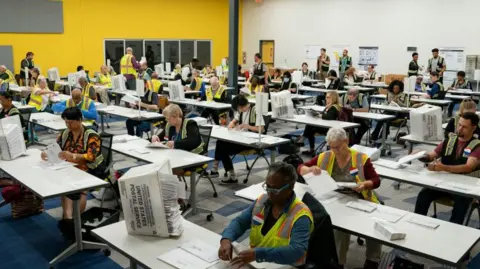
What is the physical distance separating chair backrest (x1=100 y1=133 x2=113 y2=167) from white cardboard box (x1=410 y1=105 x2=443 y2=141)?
12.7ft

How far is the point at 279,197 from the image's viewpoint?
2721 mm

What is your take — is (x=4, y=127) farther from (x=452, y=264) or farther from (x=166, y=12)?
(x=166, y=12)

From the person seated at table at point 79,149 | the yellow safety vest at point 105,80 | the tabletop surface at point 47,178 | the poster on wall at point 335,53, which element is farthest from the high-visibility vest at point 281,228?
the poster on wall at point 335,53

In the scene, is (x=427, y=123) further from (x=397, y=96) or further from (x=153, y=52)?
(x=153, y=52)

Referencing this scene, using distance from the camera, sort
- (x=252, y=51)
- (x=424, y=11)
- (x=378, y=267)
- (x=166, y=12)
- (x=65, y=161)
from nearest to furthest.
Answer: (x=378, y=267) < (x=65, y=161) < (x=424, y=11) < (x=166, y=12) < (x=252, y=51)

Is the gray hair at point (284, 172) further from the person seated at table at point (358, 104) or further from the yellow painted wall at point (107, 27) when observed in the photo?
the yellow painted wall at point (107, 27)

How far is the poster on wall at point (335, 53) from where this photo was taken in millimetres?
18966

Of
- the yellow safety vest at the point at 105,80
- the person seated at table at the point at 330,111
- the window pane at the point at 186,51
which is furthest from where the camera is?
the window pane at the point at 186,51

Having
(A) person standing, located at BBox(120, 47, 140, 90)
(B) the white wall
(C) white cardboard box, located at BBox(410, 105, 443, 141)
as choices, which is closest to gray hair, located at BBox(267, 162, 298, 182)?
(C) white cardboard box, located at BBox(410, 105, 443, 141)

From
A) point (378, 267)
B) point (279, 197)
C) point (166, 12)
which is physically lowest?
point (378, 267)

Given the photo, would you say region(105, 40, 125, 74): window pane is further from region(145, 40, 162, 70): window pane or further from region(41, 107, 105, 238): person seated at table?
region(41, 107, 105, 238): person seated at table

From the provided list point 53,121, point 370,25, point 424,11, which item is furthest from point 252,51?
point 53,121

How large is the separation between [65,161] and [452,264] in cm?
378

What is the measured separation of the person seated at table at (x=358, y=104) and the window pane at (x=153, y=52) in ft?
39.9
